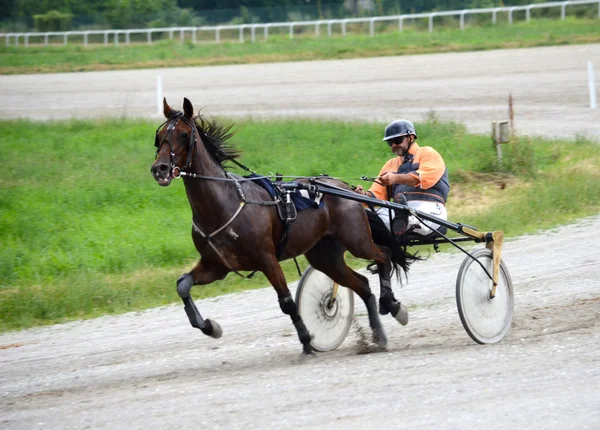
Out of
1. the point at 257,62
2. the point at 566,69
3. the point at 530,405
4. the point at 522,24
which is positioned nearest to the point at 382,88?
the point at 566,69

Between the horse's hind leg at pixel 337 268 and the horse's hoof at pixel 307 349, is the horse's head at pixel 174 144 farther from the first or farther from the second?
the horse's hoof at pixel 307 349

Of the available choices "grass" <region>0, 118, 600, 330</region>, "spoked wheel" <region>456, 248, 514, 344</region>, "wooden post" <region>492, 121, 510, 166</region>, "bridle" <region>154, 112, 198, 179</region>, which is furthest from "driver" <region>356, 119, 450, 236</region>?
"wooden post" <region>492, 121, 510, 166</region>

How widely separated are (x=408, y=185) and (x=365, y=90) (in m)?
15.4

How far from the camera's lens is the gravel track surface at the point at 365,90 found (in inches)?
761

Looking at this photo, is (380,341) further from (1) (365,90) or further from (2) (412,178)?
(1) (365,90)

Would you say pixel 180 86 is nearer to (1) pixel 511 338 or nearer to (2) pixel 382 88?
(2) pixel 382 88

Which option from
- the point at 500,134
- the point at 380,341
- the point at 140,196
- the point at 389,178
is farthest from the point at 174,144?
the point at 500,134

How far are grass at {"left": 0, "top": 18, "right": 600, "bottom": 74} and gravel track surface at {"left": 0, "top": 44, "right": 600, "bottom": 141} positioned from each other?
3.77ft

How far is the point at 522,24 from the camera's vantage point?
30469 mm

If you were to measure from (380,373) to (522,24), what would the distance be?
26.1 meters

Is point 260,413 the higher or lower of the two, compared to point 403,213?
lower

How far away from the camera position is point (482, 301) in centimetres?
724

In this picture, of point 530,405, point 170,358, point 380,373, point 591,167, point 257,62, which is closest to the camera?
point 530,405

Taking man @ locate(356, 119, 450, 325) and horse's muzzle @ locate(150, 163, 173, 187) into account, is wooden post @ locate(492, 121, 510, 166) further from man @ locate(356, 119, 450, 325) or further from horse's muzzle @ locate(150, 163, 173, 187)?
horse's muzzle @ locate(150, 163, 173, 187)
